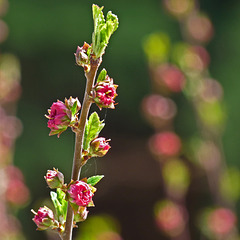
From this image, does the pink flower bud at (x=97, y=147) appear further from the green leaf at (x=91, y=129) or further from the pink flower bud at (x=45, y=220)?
→ the pink flower bud at (x=45, y=220)

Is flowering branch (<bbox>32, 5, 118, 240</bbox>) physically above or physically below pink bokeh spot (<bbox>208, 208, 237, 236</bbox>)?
above

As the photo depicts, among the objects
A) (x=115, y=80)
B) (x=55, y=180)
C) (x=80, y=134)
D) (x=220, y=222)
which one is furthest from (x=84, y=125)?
(x=115, y=80)

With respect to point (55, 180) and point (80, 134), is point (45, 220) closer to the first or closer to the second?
point (55, 180)

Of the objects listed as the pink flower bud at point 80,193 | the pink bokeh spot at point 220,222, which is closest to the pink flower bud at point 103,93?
the pink flower bud at point 80,193

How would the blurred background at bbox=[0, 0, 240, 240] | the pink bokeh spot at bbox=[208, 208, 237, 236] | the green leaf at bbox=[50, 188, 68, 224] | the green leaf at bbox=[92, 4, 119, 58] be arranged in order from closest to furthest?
the green leaf at bbox=[92, 4, 119, 58] → the green leaf at bbox=[50, 188, 68, 224] → the pink bokeh spot at bbox=[208, 208, 237, 236] → the blurred background at bbox=[0, 0, 240, 240]

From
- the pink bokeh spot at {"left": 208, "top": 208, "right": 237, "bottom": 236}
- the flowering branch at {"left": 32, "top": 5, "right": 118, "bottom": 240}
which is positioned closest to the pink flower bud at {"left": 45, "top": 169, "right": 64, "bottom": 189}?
the flowering branch at {"left": 32, "top": 5, "right": 118, "bottom": 240}

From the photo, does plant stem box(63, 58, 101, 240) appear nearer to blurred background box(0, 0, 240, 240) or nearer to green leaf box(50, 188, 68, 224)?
green leaf box(50, 188, 68, 224)

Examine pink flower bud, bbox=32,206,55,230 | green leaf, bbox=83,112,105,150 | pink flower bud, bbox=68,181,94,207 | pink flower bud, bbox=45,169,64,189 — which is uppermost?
green leaf, bbox=83,112,105,150

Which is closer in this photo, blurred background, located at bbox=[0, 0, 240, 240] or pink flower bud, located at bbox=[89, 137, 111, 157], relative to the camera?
pink flower bud, located at bbox=[89, 137, 111, 157]
